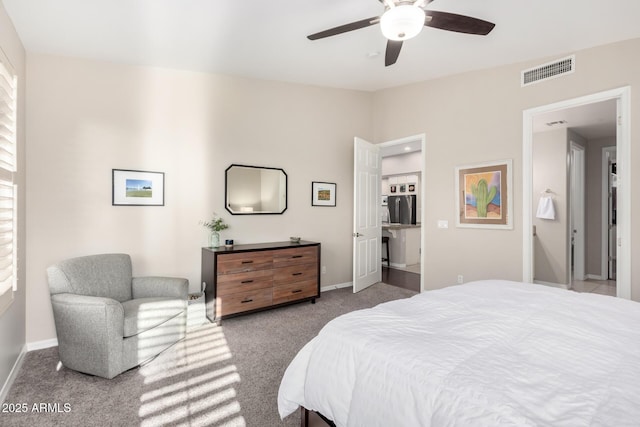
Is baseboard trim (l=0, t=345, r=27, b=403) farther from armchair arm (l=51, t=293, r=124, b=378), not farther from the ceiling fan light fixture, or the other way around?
the ceiling fan light fixture

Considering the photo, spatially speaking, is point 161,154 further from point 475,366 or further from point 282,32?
point 475,366

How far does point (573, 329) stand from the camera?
143cm

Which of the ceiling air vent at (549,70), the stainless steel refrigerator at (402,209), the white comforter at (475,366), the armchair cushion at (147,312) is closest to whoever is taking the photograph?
the white comforter at (475,366)

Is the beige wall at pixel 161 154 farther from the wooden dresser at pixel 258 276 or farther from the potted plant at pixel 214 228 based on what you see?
the wooden dresser at pixel 258 276

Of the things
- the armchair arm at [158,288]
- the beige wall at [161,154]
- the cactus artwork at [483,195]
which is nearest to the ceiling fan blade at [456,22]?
the cactus artwork at [483,195]

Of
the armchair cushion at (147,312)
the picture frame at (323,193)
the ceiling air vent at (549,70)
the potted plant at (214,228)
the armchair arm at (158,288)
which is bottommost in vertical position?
the armchair cushion at (147,312)

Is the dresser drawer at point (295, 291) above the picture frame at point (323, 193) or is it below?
below

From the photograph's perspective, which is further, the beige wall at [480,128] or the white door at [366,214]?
the white door at [366,214]

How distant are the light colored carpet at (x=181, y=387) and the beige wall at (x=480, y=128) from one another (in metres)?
2.22

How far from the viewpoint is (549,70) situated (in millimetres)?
3375

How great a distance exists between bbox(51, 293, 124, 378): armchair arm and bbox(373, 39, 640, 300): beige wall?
3.67 metres

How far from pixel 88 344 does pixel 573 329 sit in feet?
9.89

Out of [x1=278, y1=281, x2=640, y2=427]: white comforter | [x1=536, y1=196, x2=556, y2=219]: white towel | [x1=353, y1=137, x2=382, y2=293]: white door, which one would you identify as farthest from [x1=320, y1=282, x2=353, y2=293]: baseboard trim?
[x1=536, y1=196, x2=556, y2=219]: white towel

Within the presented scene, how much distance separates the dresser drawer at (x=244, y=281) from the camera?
3.38 metres
